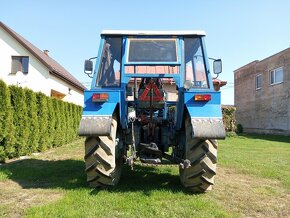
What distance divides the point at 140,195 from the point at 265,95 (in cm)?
2363

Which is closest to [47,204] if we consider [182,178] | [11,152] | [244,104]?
[182,178]

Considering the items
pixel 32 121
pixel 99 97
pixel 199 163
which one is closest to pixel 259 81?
pixel 32 121

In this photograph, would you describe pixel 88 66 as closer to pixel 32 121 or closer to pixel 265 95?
pixel 32 121

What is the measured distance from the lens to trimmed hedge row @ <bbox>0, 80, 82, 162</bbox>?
9.33 metres

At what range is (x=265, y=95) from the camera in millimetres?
26812

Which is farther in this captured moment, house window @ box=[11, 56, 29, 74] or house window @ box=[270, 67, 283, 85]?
house window @ box=[270, 67, 283, 85]

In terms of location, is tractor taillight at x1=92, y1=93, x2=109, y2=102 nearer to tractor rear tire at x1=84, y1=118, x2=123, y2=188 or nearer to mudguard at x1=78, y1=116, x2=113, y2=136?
mudguard at x1=78, y1=116, x2=113, y2=136

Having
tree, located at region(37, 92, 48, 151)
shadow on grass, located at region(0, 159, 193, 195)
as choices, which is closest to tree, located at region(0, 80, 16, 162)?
shadow on grass, located at region(0, 159, 193, 195)

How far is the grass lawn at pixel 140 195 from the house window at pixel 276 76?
18247 millimetres

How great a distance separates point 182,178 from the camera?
577 cm

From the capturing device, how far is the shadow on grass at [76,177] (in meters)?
5.90

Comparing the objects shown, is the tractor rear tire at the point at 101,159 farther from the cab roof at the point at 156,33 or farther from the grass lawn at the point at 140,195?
the cab roof at the point at 156,33

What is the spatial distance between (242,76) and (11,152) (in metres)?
26.3

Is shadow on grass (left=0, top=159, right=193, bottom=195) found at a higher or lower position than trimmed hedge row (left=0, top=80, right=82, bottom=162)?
lower
